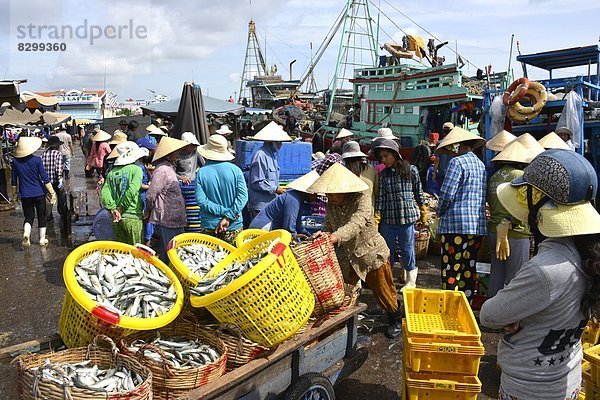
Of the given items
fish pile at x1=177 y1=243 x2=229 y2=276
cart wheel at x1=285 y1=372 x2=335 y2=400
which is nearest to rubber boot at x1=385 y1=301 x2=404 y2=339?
cart wheel at x1=285 y1=372 x2=335 y2=400

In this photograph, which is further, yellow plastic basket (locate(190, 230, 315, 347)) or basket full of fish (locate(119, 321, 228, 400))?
yellow plastic basket (locate(190, 230, 315, 347))

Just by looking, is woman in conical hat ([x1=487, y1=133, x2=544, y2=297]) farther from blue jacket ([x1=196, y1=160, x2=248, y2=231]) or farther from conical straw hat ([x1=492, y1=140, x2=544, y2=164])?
blue jacket ([x1=196, y1=160, x2=248, y2=231])

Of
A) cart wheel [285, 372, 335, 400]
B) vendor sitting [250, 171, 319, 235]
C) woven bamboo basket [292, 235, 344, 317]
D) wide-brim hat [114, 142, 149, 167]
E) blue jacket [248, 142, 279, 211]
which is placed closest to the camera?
cart wheel [285, 372, 335, 400]

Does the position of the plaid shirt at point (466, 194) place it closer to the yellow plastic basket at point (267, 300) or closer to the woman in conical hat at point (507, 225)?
the woman in conical hat at point (507, 225)

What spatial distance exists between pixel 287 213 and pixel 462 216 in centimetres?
183

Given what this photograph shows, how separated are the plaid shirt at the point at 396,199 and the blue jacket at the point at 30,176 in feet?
20.1

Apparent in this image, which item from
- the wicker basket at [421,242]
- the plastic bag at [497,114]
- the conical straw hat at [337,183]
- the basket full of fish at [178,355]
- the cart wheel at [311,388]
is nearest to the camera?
the basket full of fish at [178,355]

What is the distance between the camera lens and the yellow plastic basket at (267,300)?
2.67 m

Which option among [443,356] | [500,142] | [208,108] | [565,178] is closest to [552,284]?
[565,178]

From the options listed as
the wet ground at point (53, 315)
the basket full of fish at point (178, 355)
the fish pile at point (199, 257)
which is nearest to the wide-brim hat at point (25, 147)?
the wet ground at point (53, 315)

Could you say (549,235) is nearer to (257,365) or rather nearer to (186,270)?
(257,365)

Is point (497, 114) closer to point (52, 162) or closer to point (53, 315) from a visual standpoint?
point (53, 315)

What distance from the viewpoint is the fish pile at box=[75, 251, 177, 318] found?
9.36 ft

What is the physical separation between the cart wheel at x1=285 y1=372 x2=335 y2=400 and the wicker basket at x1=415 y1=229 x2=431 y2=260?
4.37 m
